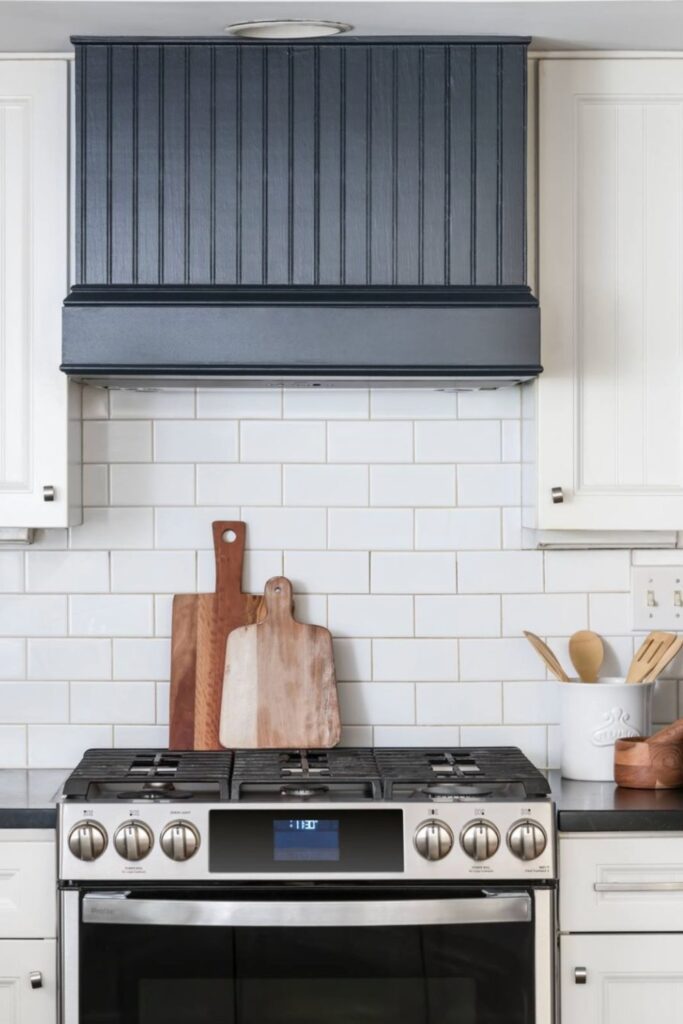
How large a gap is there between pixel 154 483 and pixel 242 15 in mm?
1008

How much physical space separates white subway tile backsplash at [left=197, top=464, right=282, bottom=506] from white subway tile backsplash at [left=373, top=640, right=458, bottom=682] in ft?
1.34

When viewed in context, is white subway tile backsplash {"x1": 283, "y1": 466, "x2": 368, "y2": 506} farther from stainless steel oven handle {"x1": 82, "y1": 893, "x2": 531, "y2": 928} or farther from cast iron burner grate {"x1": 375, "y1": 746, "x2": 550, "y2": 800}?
stainless steel oven handle {"x1": 82, "y1": 893, "x2": 531, "y2": 928}

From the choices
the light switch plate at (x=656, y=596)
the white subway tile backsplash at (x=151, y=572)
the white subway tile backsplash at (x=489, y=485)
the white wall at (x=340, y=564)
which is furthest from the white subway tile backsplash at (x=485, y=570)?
the white subway tile backsplash at (x=151, y=572)

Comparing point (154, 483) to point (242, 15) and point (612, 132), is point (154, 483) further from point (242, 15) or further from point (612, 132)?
point (612, 132)

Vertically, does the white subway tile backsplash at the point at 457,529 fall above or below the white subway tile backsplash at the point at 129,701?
above

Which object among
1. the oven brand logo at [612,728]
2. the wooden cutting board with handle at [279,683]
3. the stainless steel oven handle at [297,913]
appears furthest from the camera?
the wooden cutting board with handle at [279,683]

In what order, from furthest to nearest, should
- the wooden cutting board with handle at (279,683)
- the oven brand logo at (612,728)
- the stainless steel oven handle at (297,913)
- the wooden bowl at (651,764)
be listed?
1. the wooden cutting board with handle at (279,683)
2. the oven brand logo at (612,728)
3. the wooden bowl at (651,764)
4. the stainless steel oven handle at (297,913)

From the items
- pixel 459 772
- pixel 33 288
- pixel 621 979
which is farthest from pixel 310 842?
pixel 33 288

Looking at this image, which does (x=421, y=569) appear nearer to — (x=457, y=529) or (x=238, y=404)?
(x=457, y=529)

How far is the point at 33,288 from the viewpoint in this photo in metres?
2.55

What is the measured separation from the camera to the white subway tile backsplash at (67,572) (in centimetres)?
285

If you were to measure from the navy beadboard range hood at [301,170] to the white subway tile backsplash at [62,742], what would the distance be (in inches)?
33.6

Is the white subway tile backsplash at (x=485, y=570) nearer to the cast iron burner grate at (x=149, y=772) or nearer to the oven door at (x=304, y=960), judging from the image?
the cast iron burner grate at (x=149, y=772)

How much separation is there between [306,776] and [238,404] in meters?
0.85
